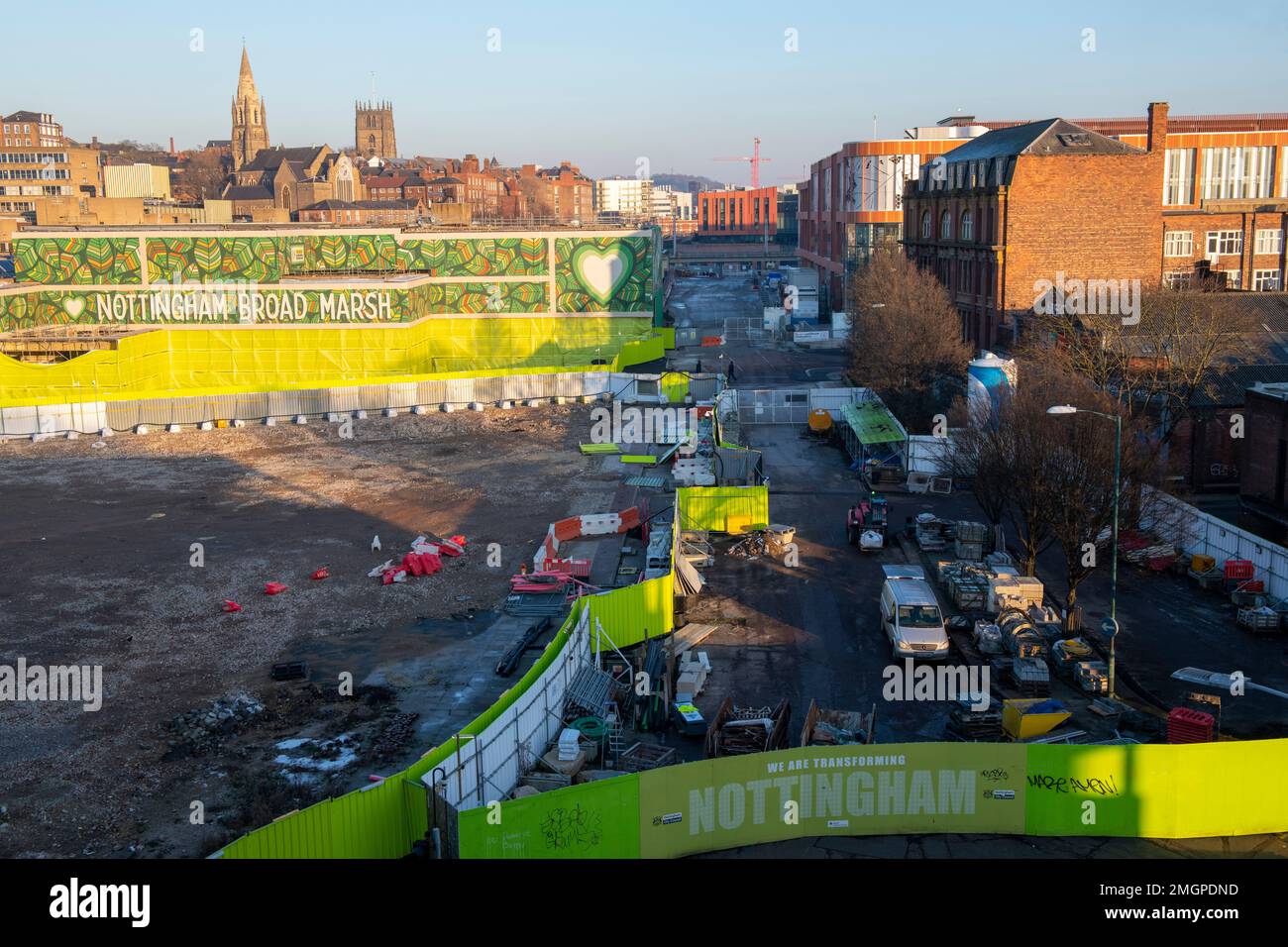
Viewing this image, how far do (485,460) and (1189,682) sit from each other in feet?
97.0


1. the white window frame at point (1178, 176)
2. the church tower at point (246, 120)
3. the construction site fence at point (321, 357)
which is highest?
the church tower at point (246, 120)

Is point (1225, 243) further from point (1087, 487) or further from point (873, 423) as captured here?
point (1087, 487)

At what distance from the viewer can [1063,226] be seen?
185ft

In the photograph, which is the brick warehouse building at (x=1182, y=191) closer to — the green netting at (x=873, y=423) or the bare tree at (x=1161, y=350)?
the bare tree at (x=1161, y=350)

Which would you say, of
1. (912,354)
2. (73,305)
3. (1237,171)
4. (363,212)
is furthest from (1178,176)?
(363,212)

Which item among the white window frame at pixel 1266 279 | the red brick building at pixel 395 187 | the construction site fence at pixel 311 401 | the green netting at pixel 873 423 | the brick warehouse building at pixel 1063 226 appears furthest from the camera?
the red brick building at pixel 395 187

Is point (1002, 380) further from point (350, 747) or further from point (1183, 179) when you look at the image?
point (1183, 179)

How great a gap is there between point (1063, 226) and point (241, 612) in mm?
42880

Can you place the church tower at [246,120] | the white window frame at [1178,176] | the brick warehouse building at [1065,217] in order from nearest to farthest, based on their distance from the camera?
the brick warehouse building at [1065,217]
the white window frame at [1178,176]
the church tower at [246,120]

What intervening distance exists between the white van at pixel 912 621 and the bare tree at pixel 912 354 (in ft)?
73.5

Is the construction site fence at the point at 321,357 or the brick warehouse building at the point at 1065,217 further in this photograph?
the construction site fence at the point at 321,357

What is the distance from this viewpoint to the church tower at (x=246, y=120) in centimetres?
17638

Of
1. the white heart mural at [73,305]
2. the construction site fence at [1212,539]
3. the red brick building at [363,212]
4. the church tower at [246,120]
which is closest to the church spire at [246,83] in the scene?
the church tower at [246,120]

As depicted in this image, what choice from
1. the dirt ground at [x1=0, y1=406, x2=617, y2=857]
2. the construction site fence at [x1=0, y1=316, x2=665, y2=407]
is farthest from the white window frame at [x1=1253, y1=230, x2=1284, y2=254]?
the dirt ground at [x1=0, y1=406, x2=617, y2=857]
